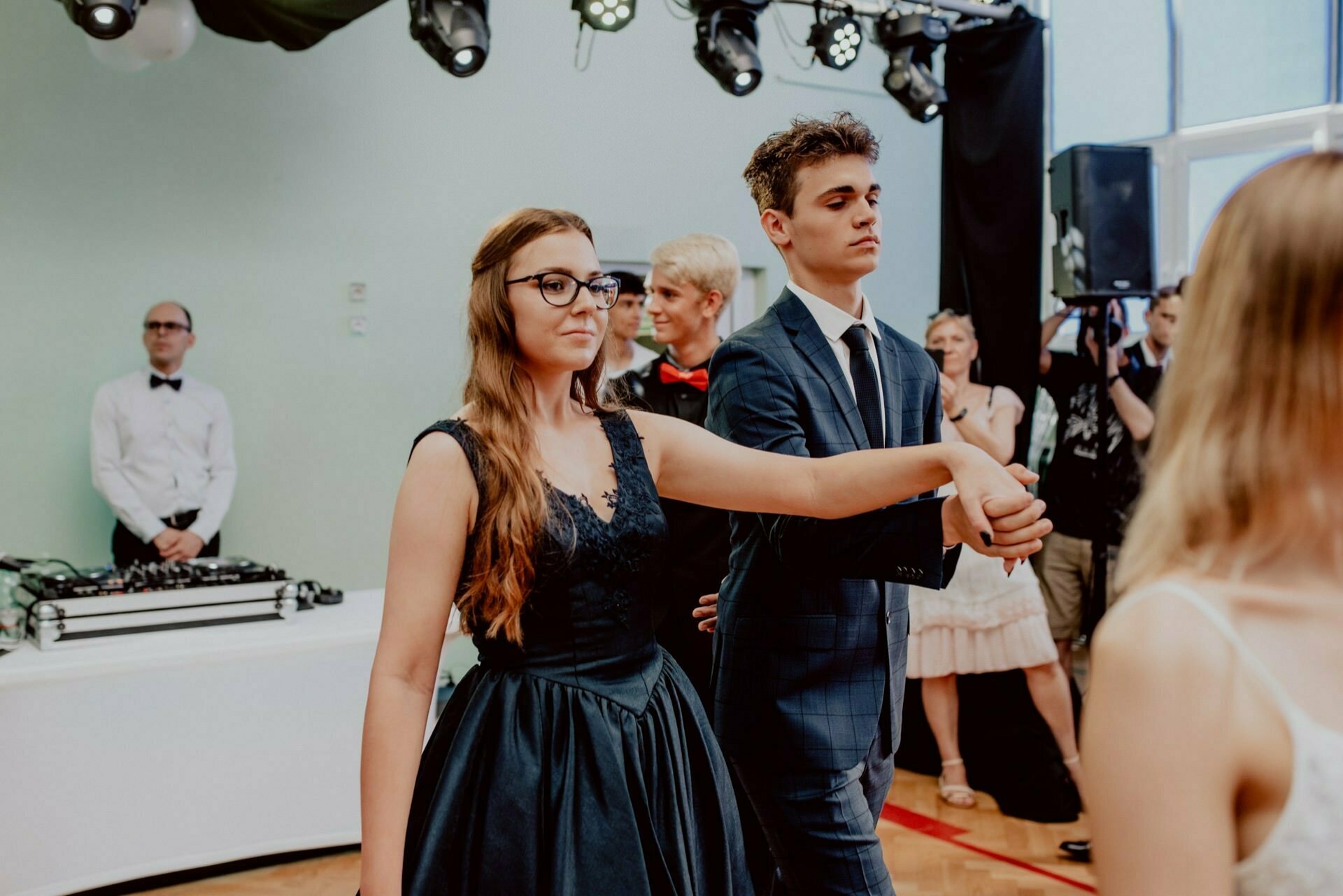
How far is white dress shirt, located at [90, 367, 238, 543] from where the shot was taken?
16.6 feet

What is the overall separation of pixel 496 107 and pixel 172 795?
4250 mm

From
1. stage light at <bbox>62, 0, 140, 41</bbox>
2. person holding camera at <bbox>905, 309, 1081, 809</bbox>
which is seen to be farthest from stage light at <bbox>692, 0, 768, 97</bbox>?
stage light at <bbox>62, 0, 140, 41</bbox>

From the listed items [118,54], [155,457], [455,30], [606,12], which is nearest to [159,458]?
[155,457]

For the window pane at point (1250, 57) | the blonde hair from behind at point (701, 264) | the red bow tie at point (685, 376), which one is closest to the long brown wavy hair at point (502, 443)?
the blonde hair from behind at point (701, 264)

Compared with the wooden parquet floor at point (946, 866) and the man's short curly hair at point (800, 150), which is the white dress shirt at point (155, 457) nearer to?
the wooden parquet floor at point (946, 866)

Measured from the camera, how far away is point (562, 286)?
5.35 feet

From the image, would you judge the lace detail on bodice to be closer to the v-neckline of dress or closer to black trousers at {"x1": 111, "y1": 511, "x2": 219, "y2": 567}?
the v-neckline of dress

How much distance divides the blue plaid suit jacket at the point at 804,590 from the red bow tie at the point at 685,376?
129 cm

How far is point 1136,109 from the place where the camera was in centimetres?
722

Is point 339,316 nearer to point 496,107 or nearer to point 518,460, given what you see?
point 496,107

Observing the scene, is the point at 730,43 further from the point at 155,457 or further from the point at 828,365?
the point at 828,365

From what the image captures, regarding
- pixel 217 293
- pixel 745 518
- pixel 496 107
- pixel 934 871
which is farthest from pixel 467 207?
pixel 745 518

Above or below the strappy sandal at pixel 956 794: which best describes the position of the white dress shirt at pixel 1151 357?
above

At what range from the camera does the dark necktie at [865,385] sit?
1.96 m
